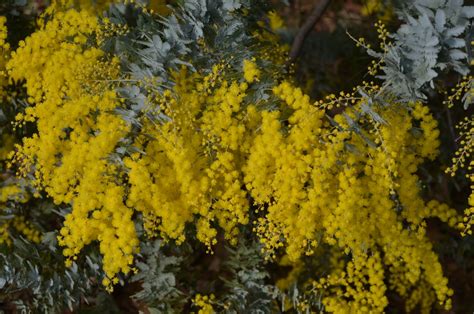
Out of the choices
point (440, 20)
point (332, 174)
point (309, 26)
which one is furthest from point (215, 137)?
point (309, 26)

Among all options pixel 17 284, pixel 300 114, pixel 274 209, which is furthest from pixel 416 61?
pixel 17 284

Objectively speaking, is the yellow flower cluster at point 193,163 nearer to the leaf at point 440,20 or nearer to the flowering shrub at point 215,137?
the flowering shrub at point 215,137

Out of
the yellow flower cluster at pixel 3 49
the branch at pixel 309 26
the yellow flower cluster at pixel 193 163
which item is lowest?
the yellow flower cluster at pixel 193 163

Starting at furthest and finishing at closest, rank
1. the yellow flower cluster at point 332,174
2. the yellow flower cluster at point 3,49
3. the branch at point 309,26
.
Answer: the branch at point 309,26 → the yellow flower cluster at point 3,49 → the yellow flower cluster at point 332,174

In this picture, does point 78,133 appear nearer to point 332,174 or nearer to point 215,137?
point 215,137

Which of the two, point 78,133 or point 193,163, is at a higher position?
point 78,133

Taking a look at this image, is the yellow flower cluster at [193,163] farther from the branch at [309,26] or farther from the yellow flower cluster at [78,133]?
the branch at [309,26]

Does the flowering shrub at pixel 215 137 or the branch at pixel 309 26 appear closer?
the flowering shrub at pixel 215 137

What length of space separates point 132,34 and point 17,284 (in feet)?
4.36

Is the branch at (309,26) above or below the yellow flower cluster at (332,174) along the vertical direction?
above

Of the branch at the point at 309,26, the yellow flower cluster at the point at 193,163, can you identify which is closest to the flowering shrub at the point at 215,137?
the yellow flower cluster at the point at 193,163

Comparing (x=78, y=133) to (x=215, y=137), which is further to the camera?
(x=78, y=133)

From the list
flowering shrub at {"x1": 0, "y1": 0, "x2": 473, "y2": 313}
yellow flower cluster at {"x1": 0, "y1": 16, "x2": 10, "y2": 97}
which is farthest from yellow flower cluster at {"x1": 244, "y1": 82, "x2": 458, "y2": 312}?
yellow flower cluster at {"x1": 0, "y1": 16, "x2": 10, "y2": 97}

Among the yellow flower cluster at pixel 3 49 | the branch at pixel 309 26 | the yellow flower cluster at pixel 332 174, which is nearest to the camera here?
the yellow flower cluster at pixel 332 174
